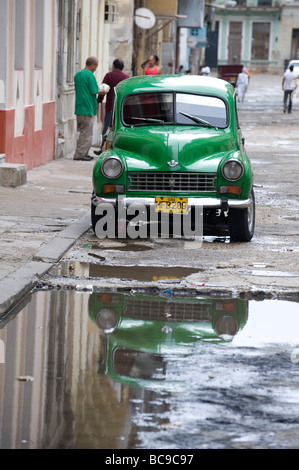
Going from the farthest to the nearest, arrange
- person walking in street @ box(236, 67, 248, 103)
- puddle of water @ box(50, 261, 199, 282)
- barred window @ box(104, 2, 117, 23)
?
person walking in street @ box(236, 67, 248, 103)
barred window @ box(104, 2, 117, 23)
puddle of water @ box(50, 261, 199, 282)

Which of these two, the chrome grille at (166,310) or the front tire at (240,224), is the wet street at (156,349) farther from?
the front tire at (240,224)

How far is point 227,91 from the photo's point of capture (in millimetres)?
11742

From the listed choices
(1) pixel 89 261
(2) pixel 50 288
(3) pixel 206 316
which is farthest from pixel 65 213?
(3) pixel 206 316

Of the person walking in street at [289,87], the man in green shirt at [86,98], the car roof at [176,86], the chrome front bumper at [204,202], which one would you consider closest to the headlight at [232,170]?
the chrome front bumper at [204,202]

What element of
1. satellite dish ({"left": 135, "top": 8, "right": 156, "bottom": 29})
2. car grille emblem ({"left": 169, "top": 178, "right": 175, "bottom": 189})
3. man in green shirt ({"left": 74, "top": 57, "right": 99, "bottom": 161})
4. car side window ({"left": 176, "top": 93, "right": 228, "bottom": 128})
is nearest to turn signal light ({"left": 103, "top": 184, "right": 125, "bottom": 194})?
car grille emblem ({"left": 169, "top": 178, "right": 175, "bottom": 189})

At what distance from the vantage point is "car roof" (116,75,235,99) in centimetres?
1152

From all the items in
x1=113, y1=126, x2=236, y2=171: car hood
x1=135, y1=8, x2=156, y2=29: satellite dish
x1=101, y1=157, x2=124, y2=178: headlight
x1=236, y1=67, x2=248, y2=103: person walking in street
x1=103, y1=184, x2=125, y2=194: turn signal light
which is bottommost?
x1=236, y1=67, x2=248, y2=103: person walking in street

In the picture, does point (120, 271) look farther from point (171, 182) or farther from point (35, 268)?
point (171, 182)

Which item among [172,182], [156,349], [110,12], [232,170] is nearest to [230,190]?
[232,170]

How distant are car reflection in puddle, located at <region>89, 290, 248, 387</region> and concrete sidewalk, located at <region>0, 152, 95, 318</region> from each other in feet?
2.36

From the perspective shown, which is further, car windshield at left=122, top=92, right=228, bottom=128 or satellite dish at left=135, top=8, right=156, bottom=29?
satellite dish at left=135, top=8, right=156, bottom=29

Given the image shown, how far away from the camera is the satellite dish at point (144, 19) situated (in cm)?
3145

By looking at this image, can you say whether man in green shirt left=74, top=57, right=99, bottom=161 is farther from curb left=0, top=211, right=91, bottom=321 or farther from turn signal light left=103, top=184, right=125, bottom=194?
turn signal light left=103, top=184, right=125, bottom=194
